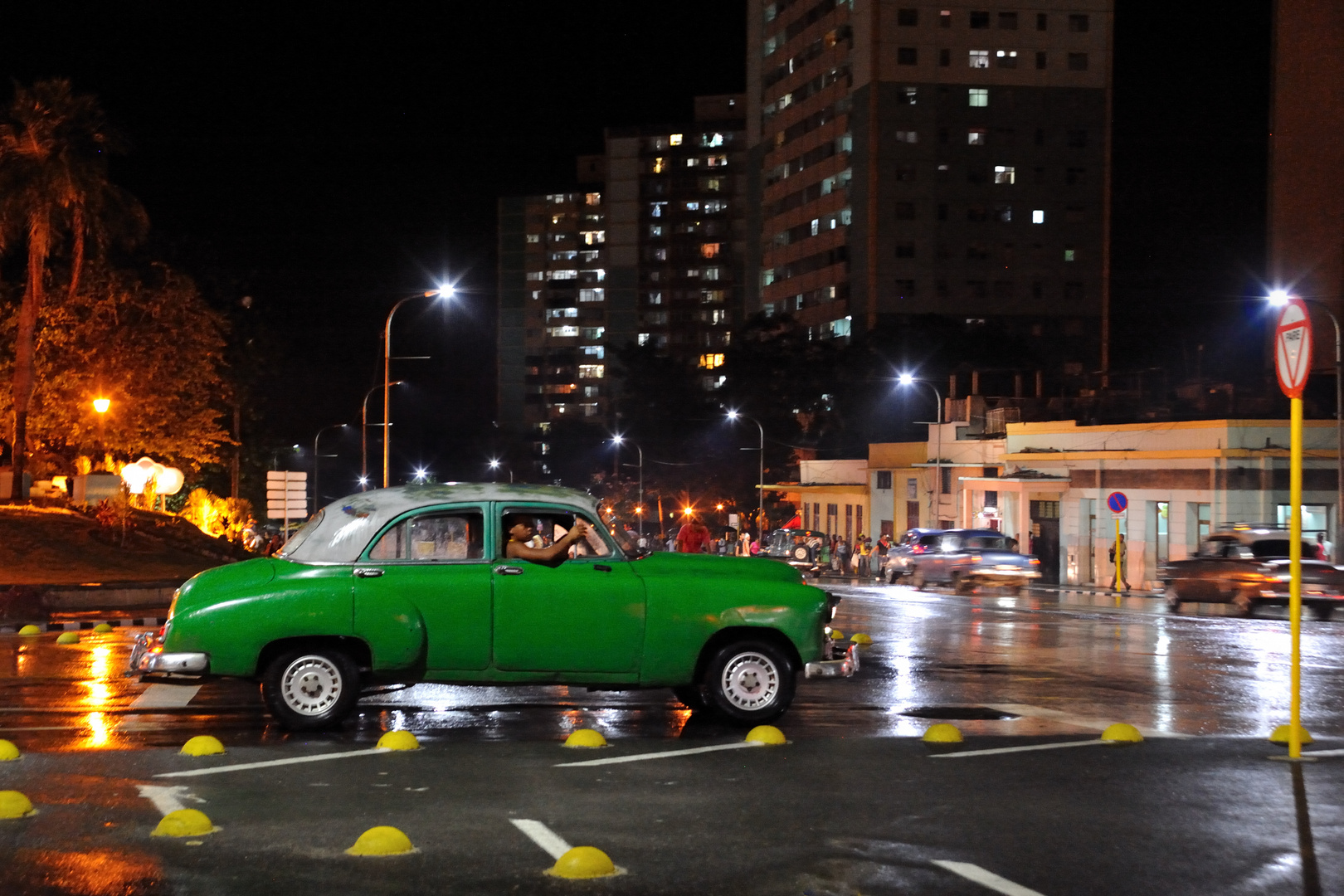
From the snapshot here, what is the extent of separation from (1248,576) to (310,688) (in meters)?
23.5

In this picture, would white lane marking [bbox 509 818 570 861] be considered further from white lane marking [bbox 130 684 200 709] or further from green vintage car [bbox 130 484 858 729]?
white lane marking [bbox 130 684 200 709]

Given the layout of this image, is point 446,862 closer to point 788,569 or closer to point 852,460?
point 788,569

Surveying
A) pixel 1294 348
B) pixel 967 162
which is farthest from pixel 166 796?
pixel 967 162

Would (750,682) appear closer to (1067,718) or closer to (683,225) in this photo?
(1067,718)

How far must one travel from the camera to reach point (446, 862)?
7176mm

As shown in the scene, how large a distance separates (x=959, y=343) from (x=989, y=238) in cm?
1813

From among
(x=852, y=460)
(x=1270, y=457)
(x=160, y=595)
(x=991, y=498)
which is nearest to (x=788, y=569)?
(x=160, y=595)

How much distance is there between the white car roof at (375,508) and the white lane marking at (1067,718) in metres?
3.90

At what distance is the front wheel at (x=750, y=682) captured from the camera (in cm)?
1170

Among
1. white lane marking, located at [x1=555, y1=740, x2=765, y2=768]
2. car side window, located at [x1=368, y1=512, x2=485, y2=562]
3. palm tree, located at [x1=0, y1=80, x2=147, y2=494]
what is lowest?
white lane marking, located at [x1=555, y1=740, x2=765, y2=768]

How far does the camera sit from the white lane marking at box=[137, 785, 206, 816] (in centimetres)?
848

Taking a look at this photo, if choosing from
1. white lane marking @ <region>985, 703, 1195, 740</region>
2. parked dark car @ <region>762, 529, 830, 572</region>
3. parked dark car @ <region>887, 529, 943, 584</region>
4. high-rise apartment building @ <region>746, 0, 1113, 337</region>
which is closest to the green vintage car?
white lane marking @ <region>985, 703, 1195, 740</region>

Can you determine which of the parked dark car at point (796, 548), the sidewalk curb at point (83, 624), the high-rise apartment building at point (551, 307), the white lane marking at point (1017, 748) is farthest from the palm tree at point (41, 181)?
the high-rise apartment building at point (551, 307)

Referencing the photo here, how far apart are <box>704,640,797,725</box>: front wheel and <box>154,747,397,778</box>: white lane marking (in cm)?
251
